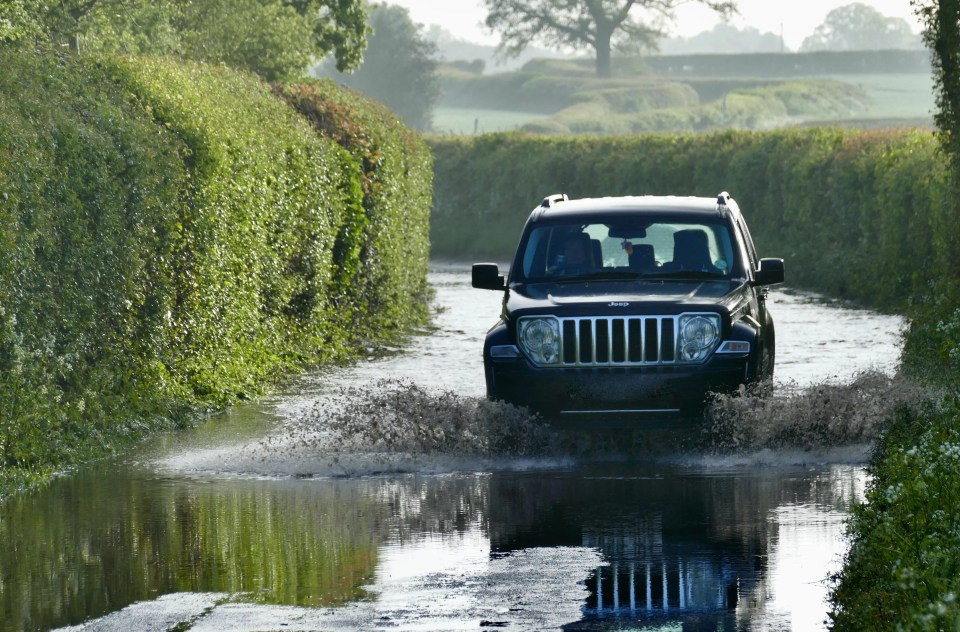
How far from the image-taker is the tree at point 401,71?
375ft

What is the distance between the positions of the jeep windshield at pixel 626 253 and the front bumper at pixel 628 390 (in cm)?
134

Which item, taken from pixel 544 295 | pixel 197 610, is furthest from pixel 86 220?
pixel 197 610

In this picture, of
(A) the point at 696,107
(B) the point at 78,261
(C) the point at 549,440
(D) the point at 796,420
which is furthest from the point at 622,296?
(A) the point at 696,107

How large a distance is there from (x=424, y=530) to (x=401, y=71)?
353ft

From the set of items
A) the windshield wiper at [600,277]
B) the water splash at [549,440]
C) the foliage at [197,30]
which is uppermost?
the foliage at [197,30]

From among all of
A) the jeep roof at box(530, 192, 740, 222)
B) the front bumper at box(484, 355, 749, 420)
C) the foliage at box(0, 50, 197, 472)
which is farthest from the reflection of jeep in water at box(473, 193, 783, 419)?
the foliage at box(0, 50, 197, 472)

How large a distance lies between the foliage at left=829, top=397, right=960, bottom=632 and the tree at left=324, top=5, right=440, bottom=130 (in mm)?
104495

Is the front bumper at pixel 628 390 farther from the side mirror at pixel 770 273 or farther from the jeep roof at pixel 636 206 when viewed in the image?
the jeep roof at pixel 636 206

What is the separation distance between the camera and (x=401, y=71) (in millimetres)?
115750

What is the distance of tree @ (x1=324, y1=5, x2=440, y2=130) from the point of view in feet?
375

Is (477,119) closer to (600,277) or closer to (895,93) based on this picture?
(895,93)

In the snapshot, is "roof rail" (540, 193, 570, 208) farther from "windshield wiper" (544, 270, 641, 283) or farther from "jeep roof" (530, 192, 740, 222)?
"windshield wiper" (544, 270, 641, 283)

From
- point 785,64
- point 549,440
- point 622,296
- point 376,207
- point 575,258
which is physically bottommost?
point 549,440

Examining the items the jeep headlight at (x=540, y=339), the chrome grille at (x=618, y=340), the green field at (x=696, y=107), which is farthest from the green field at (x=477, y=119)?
the chrome grille at (x=618, y=340)
